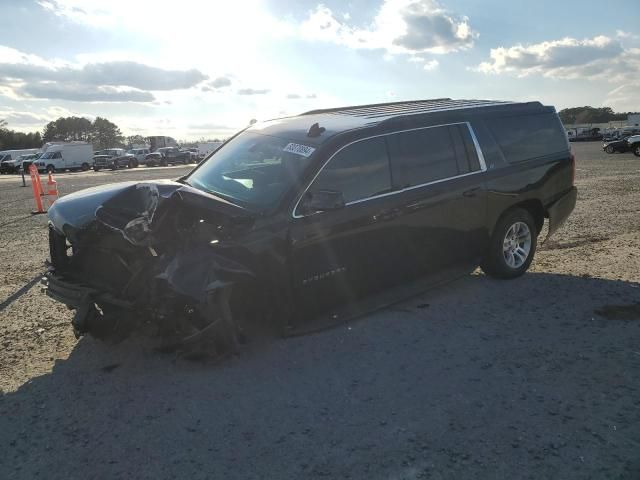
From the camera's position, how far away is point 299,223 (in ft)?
13.7

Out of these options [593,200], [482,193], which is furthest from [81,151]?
[482,193]

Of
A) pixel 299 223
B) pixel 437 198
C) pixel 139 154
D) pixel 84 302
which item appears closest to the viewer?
pixel 84 302

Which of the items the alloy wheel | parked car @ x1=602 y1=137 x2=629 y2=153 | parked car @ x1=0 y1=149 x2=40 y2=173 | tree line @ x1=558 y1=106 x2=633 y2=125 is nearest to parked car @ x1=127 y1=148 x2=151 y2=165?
parked car @ x1=0 y1=149 x2=40 y2=173

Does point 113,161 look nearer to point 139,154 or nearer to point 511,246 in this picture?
point 139,154

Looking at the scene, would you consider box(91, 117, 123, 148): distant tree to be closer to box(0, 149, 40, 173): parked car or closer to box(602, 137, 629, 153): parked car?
box(0, 149, 40, 173): parked car

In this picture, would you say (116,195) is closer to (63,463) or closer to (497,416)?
(63,463)

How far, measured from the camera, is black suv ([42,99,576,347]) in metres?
3.90

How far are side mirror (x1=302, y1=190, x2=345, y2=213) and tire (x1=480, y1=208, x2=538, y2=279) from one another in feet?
8.00

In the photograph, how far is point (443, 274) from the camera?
5.29m

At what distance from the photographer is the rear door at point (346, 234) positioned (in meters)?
4.23

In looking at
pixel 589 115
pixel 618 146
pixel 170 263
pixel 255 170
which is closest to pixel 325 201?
pixel 255 170

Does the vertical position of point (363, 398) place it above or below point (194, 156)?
above

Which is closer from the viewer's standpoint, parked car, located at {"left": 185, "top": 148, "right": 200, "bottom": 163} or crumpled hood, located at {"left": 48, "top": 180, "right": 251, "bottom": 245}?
crumpled hood, located at {"left": 48, "top": 180, "right": 251, "bottom": 245}

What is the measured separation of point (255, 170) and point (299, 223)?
0.90m
